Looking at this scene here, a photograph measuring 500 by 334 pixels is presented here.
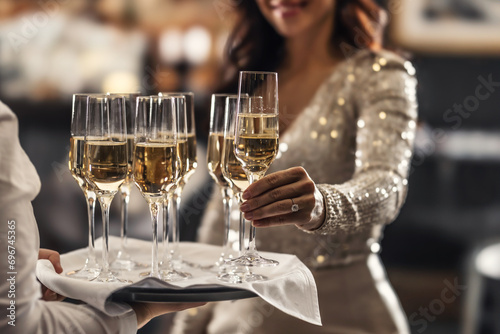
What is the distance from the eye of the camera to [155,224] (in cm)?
121

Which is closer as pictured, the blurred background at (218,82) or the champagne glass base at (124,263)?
the champagne glass base at (124,263)

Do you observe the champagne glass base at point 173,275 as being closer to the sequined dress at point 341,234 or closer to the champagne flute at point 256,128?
the champagne flute at point 256,128

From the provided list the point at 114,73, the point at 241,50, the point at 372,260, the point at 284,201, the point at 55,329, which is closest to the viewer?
the point at 55,329

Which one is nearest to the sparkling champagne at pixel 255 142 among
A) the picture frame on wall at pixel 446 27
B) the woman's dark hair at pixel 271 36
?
the woman's dark hair at pixel 271 36

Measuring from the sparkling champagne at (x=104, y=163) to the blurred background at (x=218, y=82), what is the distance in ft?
7.66

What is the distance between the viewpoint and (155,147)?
1.16 metres

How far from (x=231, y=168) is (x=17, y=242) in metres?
0.44

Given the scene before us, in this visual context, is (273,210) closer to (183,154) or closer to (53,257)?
(183,154)

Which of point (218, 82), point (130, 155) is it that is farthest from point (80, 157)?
point (218, 82)

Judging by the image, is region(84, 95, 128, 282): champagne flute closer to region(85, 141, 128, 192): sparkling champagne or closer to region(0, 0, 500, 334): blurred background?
region(85, 141, 128, 192): sparkling champagne

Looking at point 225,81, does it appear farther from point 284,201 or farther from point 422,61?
point 422,61

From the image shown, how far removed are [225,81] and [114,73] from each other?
5.77 ft

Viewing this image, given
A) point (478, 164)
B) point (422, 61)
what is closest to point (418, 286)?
point (478, 164)

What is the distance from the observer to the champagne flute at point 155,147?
1165 mm
